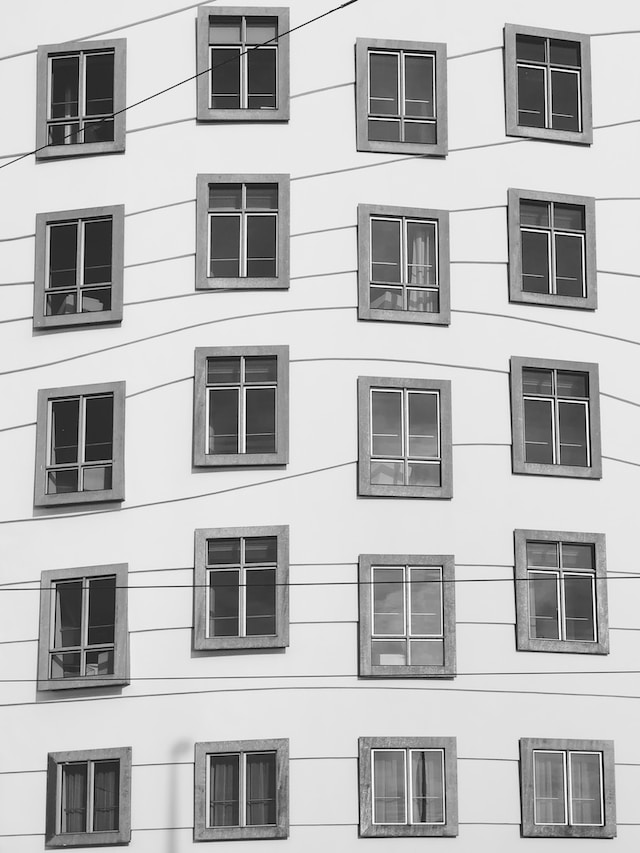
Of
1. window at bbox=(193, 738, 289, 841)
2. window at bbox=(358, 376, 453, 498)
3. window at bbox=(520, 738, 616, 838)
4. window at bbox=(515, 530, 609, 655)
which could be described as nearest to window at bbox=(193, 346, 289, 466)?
window at bbox=(358, 376, 453, 498)

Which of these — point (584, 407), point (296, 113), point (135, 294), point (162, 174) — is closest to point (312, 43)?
point (296, 113)

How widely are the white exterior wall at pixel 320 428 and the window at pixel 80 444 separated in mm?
260

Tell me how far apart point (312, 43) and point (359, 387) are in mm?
6665

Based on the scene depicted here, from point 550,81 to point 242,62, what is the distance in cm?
575

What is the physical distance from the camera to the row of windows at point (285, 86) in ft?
100

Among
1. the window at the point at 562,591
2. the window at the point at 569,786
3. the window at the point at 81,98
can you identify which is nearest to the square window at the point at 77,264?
the window at the point at 81,98

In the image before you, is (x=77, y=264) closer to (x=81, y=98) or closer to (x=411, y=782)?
(x=81, y=98)

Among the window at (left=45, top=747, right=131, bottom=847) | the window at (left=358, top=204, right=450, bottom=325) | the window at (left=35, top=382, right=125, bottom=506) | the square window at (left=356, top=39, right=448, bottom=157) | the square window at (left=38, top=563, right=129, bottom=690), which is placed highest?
the square window at (left=356, top=39, right=448, bottom=157)

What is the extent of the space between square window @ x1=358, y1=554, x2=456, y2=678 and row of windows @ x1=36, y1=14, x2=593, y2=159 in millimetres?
7612

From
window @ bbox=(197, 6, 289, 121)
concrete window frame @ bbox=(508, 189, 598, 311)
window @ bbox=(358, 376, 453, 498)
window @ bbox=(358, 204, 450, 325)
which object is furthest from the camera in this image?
window @ bbox=(197, 6, 289, 121)

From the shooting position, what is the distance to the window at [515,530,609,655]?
28.7m

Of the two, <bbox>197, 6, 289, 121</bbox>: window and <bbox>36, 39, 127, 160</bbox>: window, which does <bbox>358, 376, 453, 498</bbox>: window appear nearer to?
<bbox>197, 6, 289, 121</bbox>: window

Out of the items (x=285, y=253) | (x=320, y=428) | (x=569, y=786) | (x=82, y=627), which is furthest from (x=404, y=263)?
(x=569, y=786)

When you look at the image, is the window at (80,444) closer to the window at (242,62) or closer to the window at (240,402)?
the window at (240,402)
